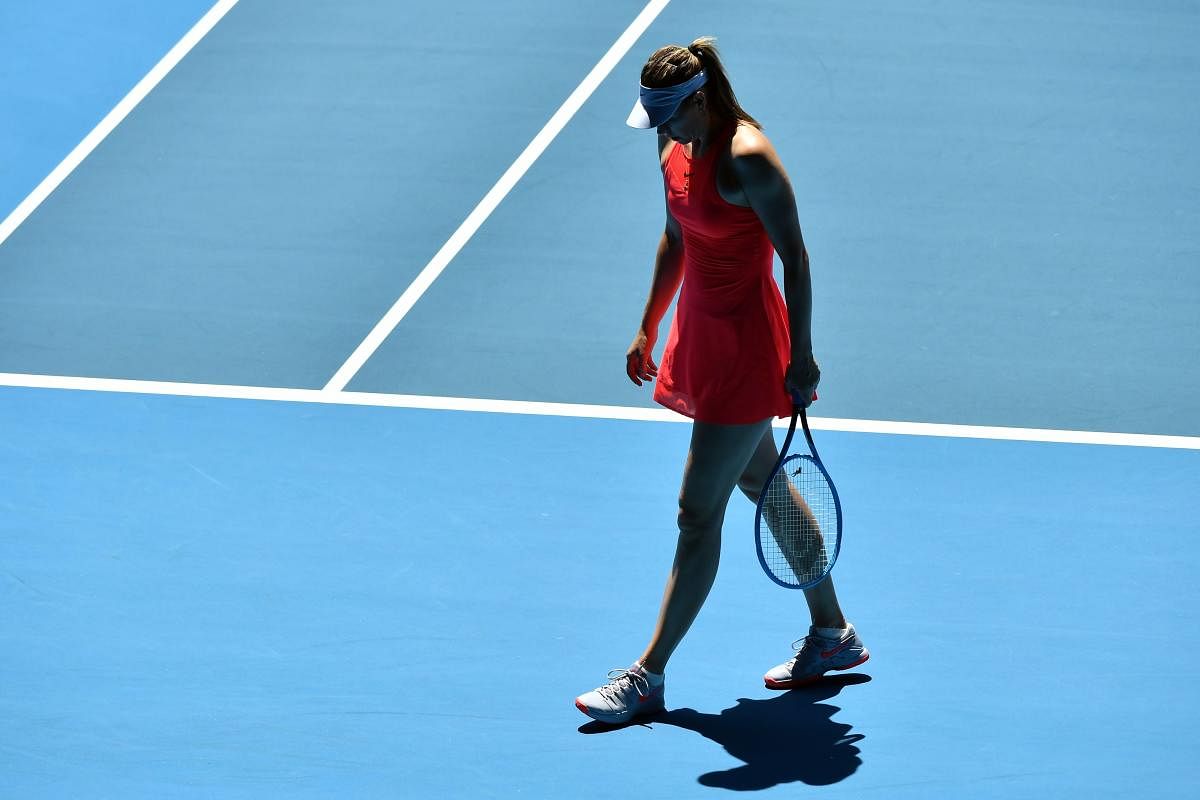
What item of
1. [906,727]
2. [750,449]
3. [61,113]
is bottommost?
[906,727]

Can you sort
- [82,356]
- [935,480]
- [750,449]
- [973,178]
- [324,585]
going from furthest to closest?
[973,178] < [82,356] < [935,480] < [324,585] < [750,449]

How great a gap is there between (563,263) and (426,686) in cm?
357

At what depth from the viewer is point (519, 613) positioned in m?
6.48

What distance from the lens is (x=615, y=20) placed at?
11.1 m

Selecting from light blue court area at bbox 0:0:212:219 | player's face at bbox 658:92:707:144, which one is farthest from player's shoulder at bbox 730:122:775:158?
light blue court area at bbox 0:0:212:219

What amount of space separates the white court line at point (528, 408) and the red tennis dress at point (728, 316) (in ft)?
7.37

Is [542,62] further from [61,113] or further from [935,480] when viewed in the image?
[935,480]

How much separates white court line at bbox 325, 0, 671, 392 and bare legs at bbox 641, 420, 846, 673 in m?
2.95

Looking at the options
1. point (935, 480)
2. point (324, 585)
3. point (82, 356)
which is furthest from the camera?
point (82, 356)

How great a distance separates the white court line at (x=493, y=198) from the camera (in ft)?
28.1

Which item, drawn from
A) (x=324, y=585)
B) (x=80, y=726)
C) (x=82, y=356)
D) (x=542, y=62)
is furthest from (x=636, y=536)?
(x=542, y=62)

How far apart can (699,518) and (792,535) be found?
0.33 m

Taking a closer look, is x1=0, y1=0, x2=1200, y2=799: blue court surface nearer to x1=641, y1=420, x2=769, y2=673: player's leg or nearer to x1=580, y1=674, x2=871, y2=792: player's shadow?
x1=580, y1=674, x2=871, y2=792: player's shadow

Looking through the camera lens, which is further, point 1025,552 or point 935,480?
point 935,480
